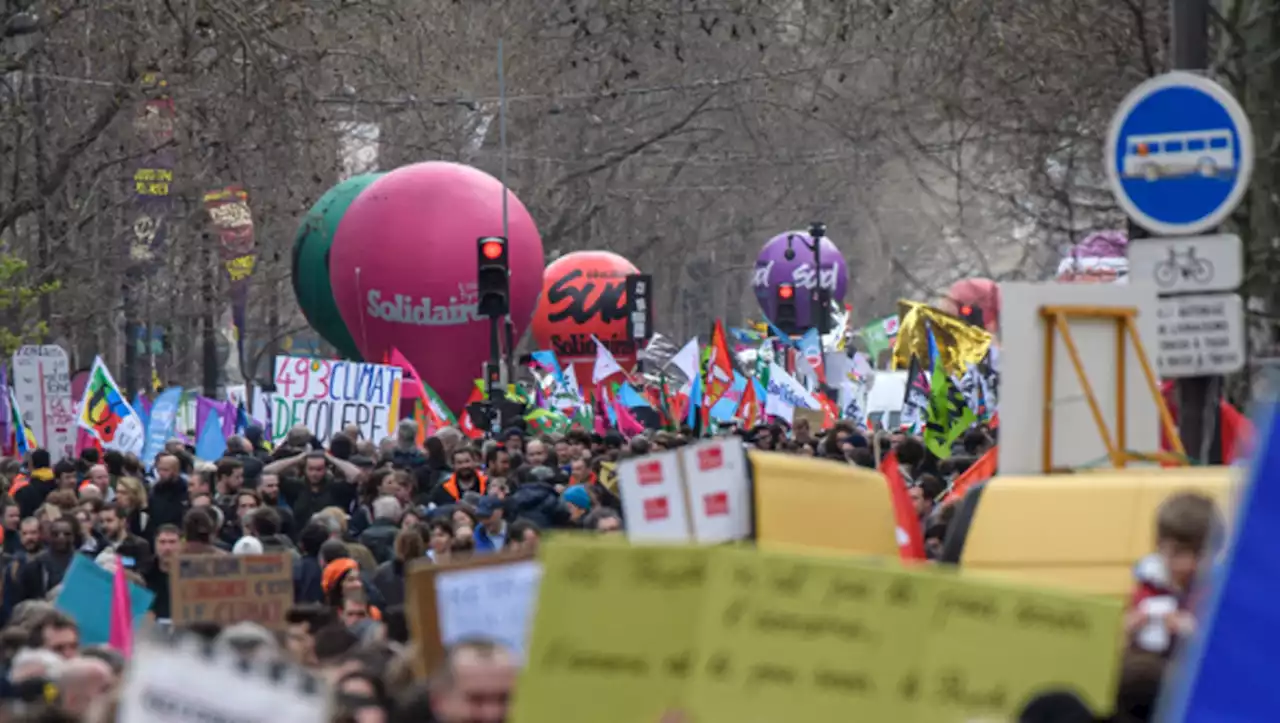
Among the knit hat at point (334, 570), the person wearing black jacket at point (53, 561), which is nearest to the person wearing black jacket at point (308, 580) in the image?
the knit hat at point (334, 570)

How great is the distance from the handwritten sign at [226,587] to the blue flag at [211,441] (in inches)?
505

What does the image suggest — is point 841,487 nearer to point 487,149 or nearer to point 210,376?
point 210,376

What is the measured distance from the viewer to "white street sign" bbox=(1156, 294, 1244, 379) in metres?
10.0

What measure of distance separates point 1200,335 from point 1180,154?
25.6 inches

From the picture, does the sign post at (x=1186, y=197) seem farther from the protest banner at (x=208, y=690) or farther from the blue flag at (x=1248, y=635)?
the protest banner at (x=208, y=690)

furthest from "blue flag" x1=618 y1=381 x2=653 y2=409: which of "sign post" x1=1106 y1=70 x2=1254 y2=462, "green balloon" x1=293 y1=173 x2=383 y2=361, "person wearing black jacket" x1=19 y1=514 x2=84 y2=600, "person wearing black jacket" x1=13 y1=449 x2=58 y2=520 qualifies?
"sign post" x1=1106 y1=70 x2=1254 y2=462

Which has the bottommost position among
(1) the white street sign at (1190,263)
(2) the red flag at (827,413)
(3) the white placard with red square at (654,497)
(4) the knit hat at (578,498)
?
(2) the red flag at (827,413)

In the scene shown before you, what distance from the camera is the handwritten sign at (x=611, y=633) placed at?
5.11 metres

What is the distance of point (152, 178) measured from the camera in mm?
29188

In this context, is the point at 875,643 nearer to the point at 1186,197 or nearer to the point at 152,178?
the point at 1186,197

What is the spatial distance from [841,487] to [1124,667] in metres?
3.16

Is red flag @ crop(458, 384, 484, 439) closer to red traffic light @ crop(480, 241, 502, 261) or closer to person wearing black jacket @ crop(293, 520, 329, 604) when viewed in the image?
red traffic light @ crop(480, 241, 502, 261)

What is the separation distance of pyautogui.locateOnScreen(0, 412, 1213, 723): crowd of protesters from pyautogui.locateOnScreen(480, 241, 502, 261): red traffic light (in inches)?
124

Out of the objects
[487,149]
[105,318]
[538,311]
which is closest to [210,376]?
[105,318]
